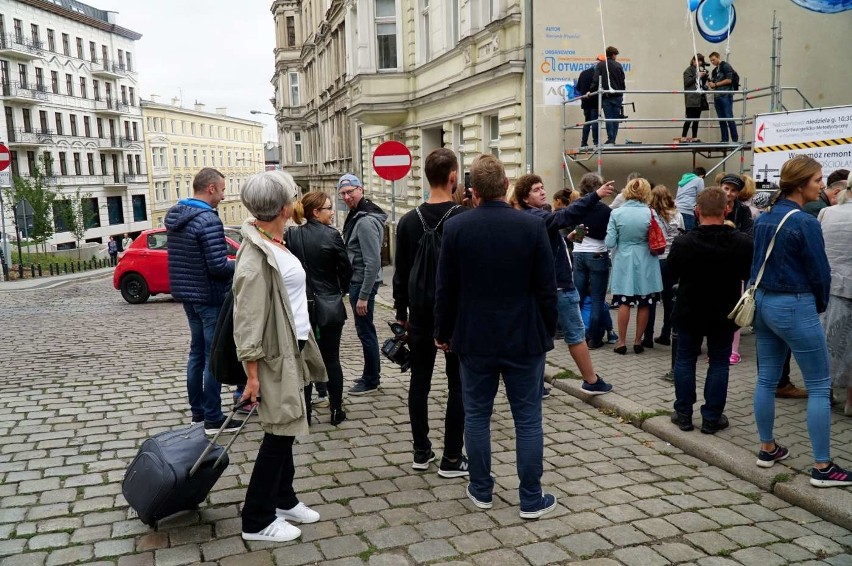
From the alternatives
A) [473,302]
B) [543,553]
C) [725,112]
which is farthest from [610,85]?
[543,553]

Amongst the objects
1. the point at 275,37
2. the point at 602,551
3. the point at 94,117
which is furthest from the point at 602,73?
the point at 94,117

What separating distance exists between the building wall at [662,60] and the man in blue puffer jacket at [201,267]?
29.6 feet

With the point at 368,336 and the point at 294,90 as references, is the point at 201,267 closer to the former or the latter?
the point at 368,336

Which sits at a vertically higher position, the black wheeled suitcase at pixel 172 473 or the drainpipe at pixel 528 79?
the drainpipe at pixel 528 79

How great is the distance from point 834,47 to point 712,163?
356 centimetres

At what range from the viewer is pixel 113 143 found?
68875mm

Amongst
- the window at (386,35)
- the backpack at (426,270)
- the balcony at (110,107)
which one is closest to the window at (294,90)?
the balcony at (110,107)

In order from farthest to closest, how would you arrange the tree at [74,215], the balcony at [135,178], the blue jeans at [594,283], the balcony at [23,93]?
the balcony at [135,178]
the balcony at [23,93]
the tree at [74,215]
the blue jeans at [594,283]

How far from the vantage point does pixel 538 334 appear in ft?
12.9

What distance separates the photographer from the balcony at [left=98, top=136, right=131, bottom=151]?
67.1 meters

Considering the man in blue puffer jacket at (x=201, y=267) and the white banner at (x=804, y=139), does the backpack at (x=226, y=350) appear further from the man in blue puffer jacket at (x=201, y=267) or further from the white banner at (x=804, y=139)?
the white banner at (x=804, y=139)

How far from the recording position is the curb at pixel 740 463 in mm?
4148

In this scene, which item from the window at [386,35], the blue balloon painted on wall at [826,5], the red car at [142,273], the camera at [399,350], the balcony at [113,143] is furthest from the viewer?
the balcony at [113,143]

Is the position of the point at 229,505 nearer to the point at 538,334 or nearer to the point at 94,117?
the point at 538,334
